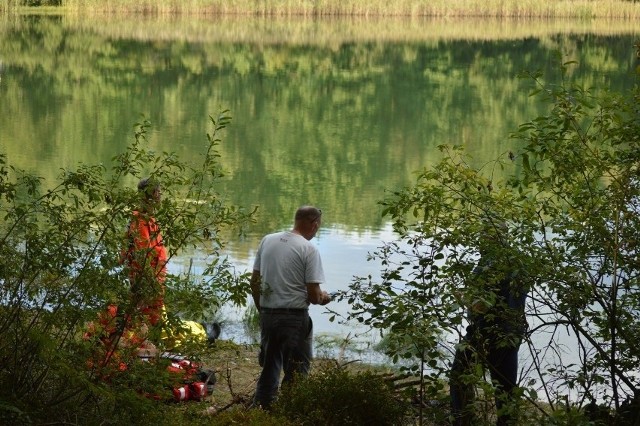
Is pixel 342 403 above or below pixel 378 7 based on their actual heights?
below

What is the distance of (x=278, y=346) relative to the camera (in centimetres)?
627

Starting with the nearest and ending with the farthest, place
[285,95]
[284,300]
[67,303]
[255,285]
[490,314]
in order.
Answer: [490,314] < [67,303] < [255,285] < [284,300] < [285,95]

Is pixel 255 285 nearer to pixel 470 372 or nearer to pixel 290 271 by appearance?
pixel 290 271

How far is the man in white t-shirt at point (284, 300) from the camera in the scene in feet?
20.4

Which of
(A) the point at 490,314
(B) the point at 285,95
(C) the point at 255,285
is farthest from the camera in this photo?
(B) the point at 285,95

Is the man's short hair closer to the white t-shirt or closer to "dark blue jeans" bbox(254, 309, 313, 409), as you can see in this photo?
the white t-shirt

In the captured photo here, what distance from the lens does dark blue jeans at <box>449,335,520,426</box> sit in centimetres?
411

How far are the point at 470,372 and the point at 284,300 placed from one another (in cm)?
215

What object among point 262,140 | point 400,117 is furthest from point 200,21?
point 262,140

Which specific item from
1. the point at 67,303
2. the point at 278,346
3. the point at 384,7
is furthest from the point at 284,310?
the point at 384,7

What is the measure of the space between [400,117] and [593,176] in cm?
2147

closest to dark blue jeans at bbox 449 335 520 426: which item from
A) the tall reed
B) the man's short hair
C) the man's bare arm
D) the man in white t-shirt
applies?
the man's bare arm

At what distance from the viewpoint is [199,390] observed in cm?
633

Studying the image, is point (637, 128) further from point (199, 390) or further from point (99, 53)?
point (99, 53)
